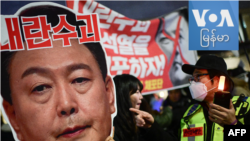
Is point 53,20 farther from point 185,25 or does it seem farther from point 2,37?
point 185,25

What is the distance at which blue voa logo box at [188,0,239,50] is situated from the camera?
293 cm

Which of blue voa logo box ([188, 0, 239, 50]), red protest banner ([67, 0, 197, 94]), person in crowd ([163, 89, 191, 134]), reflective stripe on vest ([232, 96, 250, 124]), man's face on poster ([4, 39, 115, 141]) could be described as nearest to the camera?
man's face on poster ([4, 39, 115, 141])

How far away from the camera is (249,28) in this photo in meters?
3.26

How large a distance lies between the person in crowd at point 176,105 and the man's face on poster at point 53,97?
0.88m

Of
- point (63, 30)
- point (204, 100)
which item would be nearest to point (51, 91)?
point (63, 30)

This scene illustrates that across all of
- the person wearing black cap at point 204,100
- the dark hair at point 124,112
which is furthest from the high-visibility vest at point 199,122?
the dark hair at point 124,112

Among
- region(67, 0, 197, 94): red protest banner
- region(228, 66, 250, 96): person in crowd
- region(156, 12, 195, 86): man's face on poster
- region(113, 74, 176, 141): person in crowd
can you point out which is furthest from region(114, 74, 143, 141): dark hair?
region(228, 66, 250, 96): person in crowd

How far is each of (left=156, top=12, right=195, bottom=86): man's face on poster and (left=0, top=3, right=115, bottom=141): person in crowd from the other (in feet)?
3.02

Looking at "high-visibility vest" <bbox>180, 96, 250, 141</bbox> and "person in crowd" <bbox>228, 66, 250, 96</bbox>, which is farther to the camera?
"person in crowd" <bbox>228, 66, 250, 96</bbox>

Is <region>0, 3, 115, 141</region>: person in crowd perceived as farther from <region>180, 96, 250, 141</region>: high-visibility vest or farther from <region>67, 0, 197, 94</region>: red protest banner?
<region>180, 96, 250, 141</region>: high-visibility vest

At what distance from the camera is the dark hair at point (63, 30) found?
7.64 ft

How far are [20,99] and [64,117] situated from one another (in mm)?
449

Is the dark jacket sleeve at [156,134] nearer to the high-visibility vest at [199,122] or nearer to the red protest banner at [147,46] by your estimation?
the high-visibility vest at [199,122]

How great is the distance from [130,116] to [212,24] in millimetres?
1495
